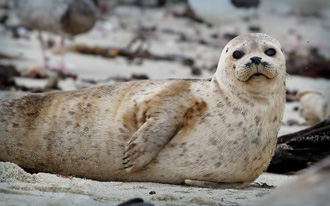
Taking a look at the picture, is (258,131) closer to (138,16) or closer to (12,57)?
(12,57)

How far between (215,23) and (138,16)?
3541mm

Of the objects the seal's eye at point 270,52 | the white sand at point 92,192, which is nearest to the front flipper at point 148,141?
the white sand at point 92,192

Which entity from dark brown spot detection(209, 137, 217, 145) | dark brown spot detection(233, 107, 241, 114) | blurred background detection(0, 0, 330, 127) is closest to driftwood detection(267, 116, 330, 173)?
dark brown spot detection(233, 107, 241, 114)

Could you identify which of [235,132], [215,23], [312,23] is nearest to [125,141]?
[235,132]

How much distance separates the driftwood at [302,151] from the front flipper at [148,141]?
103 centimetres

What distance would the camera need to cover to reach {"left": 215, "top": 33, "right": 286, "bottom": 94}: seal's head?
3.62 m

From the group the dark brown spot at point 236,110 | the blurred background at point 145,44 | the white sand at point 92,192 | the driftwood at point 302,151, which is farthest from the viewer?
the blurred background at point 145,44

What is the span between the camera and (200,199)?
3.16m

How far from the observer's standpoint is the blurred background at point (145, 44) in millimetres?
8000

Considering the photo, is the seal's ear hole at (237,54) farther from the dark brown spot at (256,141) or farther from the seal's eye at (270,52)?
the dark brown spot at (256,141)

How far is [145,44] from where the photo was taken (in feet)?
36.8

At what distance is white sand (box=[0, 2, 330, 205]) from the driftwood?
0.37ft

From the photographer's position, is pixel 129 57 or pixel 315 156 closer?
pixel 315 156

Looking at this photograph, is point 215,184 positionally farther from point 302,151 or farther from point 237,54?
point 302,151
